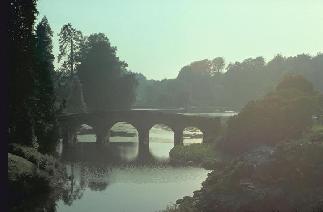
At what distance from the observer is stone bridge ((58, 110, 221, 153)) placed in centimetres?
7194

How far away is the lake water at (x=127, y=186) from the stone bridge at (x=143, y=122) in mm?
9519

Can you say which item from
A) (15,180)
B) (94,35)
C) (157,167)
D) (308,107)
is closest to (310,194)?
(15,180)

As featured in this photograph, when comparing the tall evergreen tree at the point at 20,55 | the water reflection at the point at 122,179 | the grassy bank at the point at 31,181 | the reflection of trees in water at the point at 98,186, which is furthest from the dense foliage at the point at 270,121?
the tall evergreen tree at the point at 20,55

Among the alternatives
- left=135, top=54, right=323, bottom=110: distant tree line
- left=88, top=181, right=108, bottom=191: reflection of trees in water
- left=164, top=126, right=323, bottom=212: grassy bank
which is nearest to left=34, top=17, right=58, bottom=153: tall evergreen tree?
left=88, top=181, right=108, bottom=191: reflection of trees in water

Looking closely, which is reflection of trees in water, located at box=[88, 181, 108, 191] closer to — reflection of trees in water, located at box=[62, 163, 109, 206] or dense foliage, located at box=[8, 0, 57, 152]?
reflection of trees in water, located at box=[62, 163, 109, 206]

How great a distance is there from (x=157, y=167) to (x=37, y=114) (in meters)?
15.2

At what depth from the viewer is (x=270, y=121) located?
6000cm

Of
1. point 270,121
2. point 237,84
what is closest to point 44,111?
point 270,121

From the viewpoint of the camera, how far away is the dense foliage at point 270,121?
2360 inches

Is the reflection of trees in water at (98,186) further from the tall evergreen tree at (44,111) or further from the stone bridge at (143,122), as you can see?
the stone bridge at (143,122)

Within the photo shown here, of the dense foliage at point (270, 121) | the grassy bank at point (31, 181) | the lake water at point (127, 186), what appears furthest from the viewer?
the dense foliage at point (270, 121)

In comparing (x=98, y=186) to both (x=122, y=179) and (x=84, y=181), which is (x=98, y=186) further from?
(x=122, y=179)

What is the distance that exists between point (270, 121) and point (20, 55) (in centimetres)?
3245

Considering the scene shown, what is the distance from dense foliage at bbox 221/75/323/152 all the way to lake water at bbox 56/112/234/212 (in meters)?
9.10
